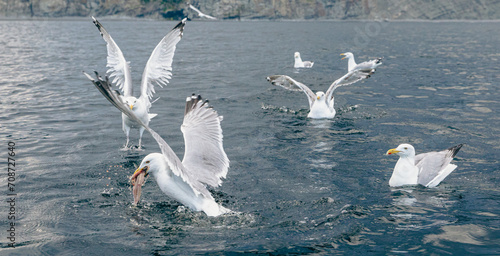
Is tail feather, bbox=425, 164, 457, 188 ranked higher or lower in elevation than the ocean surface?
higher

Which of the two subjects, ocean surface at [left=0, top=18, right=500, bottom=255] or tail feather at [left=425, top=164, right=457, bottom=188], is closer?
ocean surface at [left=0, top=18, right=500, bottom=255]

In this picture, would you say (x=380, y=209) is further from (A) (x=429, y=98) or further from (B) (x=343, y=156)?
(A) (x=429, y=98)

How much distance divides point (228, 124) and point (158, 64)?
258 cm

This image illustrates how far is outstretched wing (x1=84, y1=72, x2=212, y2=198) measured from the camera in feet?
18.8

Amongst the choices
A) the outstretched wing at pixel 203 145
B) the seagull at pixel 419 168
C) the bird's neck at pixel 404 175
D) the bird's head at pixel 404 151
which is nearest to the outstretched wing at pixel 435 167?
the seagull at pixel 419 168

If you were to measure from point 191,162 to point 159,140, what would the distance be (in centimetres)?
164

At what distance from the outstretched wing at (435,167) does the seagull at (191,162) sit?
3.62 meters

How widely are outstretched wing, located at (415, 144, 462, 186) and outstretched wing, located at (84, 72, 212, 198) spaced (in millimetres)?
4088

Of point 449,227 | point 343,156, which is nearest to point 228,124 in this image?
point 343,156

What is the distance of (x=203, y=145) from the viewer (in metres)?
8.15

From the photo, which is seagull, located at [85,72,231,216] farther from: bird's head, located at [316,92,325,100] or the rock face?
the rock face

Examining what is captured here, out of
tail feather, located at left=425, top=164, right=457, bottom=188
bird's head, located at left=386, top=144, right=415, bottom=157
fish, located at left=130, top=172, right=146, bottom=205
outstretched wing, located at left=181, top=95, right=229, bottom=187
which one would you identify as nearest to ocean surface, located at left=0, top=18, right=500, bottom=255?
tail feather, located at left=425, top=164, right=457, bottom=188

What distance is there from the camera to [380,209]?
718 cm

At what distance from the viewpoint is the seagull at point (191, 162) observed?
610 centimetres
